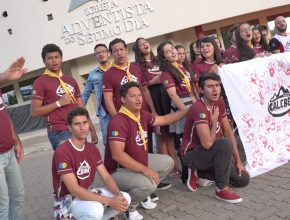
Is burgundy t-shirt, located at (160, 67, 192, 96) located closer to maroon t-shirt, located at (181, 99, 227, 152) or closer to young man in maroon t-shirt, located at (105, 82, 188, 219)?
maroon t-shirt, located at (181, 99, 227, 152)

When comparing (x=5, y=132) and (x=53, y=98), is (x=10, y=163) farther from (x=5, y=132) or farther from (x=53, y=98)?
(x=53, y=98)

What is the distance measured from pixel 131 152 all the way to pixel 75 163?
2.34 feet

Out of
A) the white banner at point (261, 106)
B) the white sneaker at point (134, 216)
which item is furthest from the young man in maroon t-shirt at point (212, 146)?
the white sneaker at point (134, 216)

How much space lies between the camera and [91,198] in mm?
3502

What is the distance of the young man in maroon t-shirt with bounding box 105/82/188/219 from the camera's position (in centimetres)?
395

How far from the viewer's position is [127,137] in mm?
4031

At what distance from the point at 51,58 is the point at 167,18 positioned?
12.8 meters

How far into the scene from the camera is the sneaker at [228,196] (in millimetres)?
4047

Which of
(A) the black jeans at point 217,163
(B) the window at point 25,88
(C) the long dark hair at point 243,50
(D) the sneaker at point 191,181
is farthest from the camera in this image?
(B) the window at point 25,88

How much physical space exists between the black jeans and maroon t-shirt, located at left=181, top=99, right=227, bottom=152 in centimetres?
11

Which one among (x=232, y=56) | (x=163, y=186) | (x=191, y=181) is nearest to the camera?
(x=191, y=181)

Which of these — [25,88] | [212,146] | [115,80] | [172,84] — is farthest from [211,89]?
[25,88]

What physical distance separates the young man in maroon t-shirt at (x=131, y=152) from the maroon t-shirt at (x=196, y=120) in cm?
56

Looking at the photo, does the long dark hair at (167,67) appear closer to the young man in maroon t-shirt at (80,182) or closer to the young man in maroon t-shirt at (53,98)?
the young man in maroon t-shirt at (53,98)
